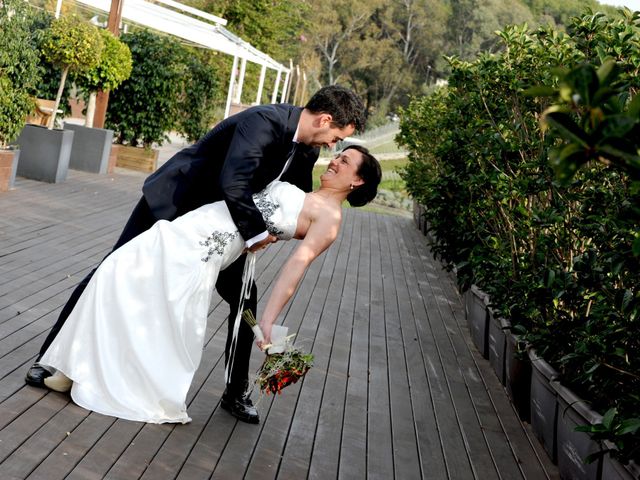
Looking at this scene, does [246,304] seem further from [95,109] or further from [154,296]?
[95,109]

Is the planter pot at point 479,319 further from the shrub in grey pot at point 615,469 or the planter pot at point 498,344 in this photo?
the shrub in grey pot at point 615,469

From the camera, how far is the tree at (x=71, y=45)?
1188cm

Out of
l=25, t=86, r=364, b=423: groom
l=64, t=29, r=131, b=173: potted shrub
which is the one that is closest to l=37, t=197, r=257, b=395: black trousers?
l=25, t=86, r=364, b=423: groom

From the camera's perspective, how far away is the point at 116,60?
43.5ft

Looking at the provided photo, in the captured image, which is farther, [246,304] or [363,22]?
[363,22]

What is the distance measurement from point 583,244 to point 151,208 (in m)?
2.58

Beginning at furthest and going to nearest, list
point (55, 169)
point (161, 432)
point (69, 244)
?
point (55, 169) < point (69, 244) < point (161, 432)

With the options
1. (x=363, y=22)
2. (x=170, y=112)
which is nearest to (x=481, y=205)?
(x=170, y=112)

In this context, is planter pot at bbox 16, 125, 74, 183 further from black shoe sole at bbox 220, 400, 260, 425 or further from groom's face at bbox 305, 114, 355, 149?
groom's face at bbox 305, 114, 355, 149

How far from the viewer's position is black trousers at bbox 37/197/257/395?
14.2 feet

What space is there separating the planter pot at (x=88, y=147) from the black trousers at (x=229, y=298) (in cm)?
961

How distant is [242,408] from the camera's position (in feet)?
14.6

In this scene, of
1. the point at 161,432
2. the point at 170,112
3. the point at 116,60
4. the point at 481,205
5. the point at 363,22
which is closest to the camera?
the point at 161,432

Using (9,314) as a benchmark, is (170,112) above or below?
above
